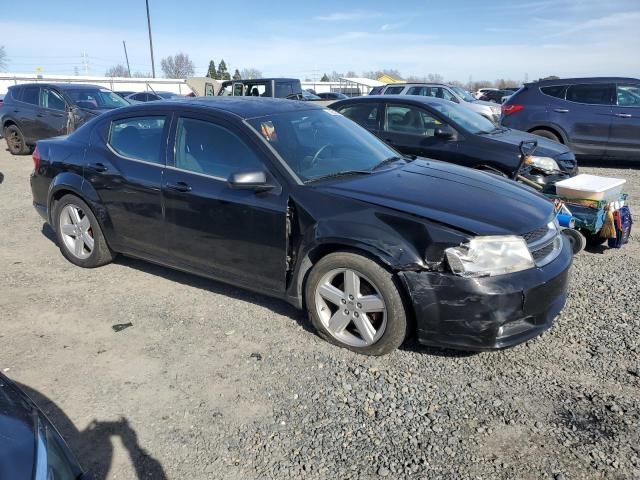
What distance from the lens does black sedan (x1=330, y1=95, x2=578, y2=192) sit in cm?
662

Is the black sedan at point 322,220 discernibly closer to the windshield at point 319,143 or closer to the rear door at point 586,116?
the windshield at point 319,143

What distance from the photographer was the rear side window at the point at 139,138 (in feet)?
14.0

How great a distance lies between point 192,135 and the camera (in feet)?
13.4

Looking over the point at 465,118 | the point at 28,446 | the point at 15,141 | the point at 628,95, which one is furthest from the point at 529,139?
the point at 15,141

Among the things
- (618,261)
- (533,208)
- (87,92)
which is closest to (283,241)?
(533,208)

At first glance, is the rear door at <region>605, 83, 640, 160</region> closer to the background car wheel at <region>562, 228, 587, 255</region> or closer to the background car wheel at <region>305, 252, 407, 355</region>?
the background car wheel at <region>562, 228, 587, 255</region>

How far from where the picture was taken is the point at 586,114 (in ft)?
32.5

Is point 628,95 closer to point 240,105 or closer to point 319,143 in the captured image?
point 319,143

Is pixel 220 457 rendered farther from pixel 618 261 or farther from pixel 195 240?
pixel 618 261

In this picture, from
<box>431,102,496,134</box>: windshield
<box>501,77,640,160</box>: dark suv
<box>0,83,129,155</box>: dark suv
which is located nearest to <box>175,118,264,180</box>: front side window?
<box>431,102,496,134</box>: windshield

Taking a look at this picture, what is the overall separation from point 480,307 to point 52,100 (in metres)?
11.6

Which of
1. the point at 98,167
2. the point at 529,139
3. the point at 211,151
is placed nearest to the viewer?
the point at 211,151

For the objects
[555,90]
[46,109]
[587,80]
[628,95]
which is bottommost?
[46,109]

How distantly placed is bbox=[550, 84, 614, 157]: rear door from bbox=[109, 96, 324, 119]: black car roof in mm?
7355
